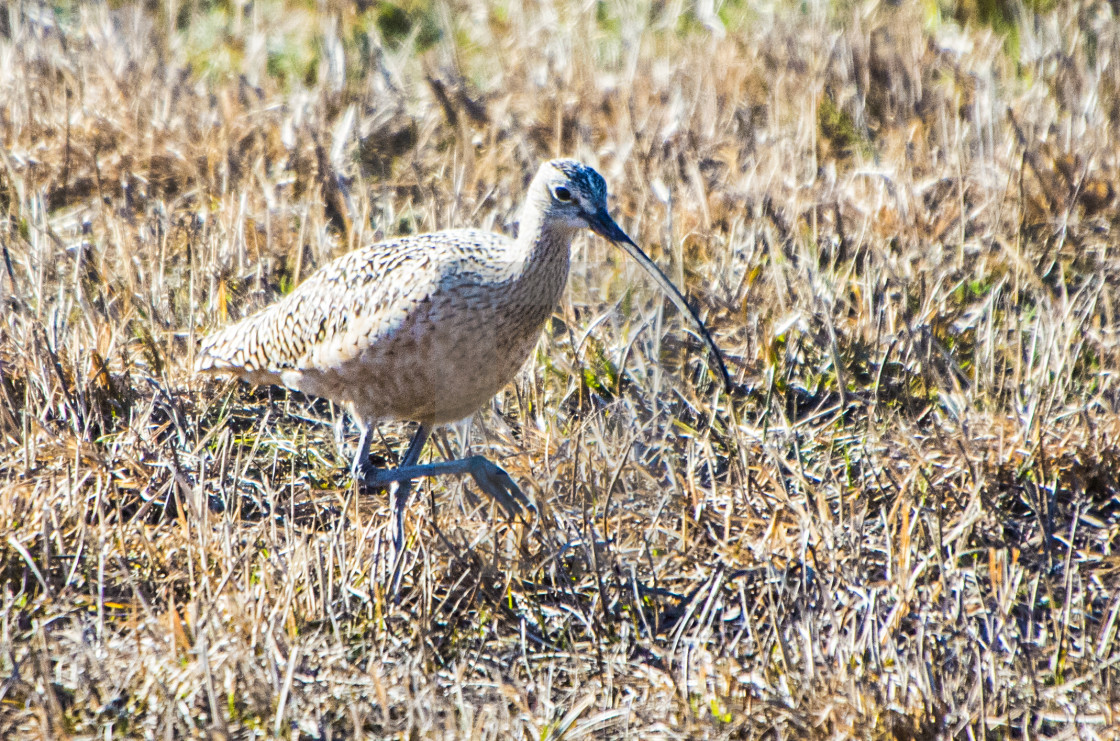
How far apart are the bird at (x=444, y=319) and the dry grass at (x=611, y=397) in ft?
0.76

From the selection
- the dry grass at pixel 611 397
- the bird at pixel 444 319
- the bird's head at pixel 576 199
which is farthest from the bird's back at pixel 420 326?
the dry grass at pixel 611 397

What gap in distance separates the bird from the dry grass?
0.23 m

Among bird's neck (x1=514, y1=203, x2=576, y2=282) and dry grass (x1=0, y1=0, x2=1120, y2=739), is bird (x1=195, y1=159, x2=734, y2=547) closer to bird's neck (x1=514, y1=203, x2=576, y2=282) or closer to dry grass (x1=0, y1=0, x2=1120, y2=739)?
bird's neck (x1=514, y1=203, x2=576, y2=282)

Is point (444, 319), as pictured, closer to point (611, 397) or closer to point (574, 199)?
point (574, 199)

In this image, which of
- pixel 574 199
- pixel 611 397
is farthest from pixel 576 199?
pixel 611 397

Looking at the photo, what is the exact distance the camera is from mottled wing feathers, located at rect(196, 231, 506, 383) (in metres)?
3.81

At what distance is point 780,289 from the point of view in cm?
486

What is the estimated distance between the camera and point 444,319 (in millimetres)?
3730

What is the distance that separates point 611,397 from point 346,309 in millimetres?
1088

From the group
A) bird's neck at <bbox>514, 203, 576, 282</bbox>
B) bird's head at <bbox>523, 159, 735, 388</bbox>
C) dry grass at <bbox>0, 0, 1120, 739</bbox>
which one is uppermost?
bird's head at <bbox>523, 159, 735, 388</bbox>

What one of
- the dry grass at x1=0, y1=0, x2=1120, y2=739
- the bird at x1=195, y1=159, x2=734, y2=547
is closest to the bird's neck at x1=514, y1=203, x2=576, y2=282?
the bird at x1=195, y1=159, x2=734, y2=547

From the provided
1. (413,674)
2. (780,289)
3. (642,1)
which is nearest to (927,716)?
(413,674)

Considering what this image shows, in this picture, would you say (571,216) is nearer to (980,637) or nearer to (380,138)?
(980,637)

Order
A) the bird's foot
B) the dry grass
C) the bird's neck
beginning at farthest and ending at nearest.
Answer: the bird's neck, the bird's foot, the dry grass
